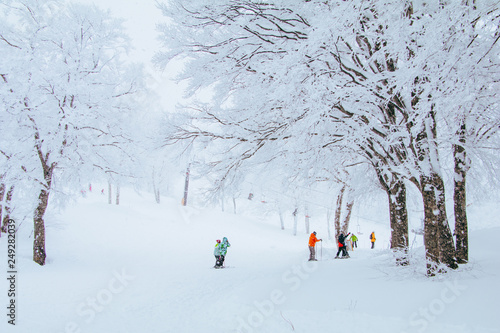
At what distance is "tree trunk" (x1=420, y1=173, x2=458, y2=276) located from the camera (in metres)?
5.10

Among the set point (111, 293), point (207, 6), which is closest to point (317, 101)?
point (207, 6)

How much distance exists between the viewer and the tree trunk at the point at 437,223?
5.10 m

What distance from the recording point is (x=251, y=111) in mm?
6594

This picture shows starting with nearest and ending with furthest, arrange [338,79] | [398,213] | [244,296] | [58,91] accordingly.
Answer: [338,79]
[244,296]
[398,213]
[58,91]

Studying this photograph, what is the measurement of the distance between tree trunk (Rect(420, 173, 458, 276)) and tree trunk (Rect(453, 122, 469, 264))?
1.03 m

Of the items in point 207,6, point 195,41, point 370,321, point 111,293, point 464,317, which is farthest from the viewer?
point 111,293

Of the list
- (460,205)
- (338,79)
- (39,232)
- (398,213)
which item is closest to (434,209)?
(460,205)

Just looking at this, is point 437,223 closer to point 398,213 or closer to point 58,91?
point 398,213

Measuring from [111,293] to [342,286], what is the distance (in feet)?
18.5

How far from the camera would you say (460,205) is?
6.24 m

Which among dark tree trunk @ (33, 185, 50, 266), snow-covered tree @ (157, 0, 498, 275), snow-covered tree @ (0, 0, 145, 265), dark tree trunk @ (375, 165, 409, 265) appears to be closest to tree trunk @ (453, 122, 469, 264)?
snow-covered tree @ (157, 0, 498, 275)

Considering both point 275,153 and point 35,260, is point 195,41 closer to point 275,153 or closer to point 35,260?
point 275,153

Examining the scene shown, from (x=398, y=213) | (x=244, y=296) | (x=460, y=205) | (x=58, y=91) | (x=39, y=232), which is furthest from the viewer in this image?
(x=39, y=232)

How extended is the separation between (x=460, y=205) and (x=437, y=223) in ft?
5.29
